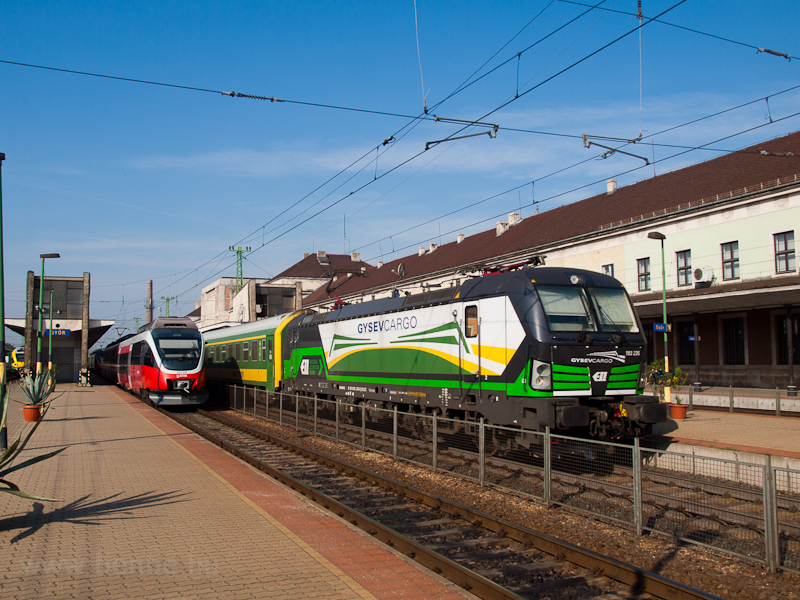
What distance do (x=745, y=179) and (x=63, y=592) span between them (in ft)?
100

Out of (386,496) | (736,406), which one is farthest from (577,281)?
(736,406)

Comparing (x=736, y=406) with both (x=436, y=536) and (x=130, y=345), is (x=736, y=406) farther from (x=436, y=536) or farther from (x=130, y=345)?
(x=130, y=345)

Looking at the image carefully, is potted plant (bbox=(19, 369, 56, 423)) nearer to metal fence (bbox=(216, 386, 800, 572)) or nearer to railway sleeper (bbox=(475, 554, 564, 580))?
metal fence (bbox=(216, 386, 800, 572))

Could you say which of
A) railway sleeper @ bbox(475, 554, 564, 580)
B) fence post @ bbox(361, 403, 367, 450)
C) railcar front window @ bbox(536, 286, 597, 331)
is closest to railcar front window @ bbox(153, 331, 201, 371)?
fence post @ bbox(361, 403, 367, 450)

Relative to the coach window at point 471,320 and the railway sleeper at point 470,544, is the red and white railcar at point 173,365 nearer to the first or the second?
the coach window at point 471,320

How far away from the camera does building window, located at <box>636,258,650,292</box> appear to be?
32281 mm

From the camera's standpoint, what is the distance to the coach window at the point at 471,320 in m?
13.1

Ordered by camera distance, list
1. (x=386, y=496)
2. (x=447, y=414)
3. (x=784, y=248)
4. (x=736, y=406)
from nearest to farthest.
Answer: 1. (x=386, y=496)
2. (x=447, y=414)
3. (x=736, y=406)
4. (x=784, y=248)

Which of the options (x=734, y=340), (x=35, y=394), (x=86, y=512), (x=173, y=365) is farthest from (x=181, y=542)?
(x=734, y=340)

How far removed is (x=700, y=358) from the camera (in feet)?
99.7

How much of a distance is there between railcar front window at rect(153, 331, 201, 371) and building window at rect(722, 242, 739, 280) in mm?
22262

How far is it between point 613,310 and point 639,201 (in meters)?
24.6

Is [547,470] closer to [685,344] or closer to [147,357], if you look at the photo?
[147,357]

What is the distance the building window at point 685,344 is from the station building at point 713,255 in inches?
1.9
